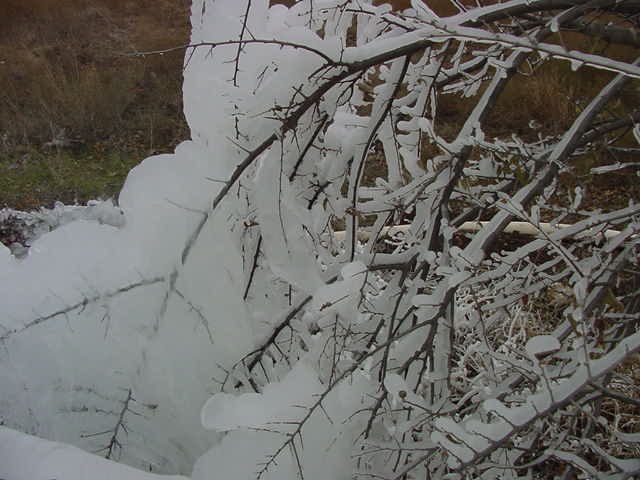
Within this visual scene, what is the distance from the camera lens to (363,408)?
1.39 metres

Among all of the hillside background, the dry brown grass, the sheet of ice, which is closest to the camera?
the sheet of ice

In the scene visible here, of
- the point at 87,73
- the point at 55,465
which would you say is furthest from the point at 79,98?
the point at 55,465

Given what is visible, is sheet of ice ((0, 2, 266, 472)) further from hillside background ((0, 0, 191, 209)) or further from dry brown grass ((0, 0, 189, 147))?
dry brown grass ((0, 0, 189, 147))

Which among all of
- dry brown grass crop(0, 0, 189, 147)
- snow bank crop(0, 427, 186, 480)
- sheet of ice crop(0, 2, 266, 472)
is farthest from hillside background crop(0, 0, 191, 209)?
snow bank crop(0, 427, 186, 480)

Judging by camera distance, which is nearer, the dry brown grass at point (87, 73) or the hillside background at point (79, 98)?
the hillside background at point (79, 98)

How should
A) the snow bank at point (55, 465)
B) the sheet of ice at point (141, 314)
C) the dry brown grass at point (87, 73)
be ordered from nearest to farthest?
the snow bank at point (55, 465) < the sheet of ice at point (141, 314) < the dry brown grass at point (87, 73)

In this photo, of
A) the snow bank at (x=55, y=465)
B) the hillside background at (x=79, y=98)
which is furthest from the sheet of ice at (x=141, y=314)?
the hillside background at (x=79, y=98)

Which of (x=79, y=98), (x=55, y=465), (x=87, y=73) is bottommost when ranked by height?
(x=79, y=98)

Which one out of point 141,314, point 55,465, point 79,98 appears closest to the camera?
point 55,465

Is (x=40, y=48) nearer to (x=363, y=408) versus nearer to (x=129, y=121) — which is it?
(x=129, y=121)

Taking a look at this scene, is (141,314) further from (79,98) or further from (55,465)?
(79,98)

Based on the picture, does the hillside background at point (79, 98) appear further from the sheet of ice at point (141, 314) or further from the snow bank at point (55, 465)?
the snow bank at point (55, 465)

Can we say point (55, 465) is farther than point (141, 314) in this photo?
No

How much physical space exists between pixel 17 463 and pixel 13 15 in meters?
12.9
